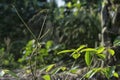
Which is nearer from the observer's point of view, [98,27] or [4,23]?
[98,27]

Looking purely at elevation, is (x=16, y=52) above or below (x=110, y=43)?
above

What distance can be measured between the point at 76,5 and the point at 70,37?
416 mm

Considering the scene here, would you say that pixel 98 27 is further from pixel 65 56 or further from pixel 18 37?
pixel 18 37

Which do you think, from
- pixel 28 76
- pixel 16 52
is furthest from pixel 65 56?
pixel 16 52

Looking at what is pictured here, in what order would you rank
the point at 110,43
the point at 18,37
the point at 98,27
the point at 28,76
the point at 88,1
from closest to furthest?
the point at 28,76, the point at 110,43, the point at 98,27, the point at 88,1, the point at 18,37

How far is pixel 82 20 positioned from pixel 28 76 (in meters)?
1.86

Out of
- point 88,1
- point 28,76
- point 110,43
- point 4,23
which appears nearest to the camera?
point 28,76

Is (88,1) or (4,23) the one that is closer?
(88,1)

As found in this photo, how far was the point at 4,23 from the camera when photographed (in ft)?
28.8

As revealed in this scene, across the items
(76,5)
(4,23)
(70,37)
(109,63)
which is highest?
(4,23)

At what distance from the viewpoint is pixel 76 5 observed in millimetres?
4633

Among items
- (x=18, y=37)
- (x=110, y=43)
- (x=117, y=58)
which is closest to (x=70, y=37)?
(x=110, y=43)

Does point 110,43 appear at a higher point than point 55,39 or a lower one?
lower

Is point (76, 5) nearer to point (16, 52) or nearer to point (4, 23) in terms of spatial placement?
point (16, 52)
